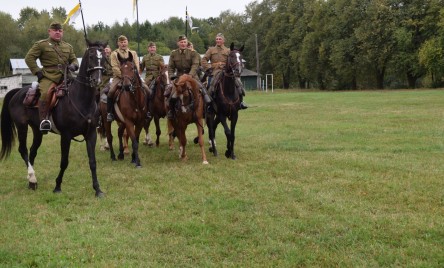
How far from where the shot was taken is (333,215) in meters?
6.75

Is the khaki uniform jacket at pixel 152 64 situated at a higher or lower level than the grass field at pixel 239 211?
higher

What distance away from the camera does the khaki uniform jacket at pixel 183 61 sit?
1264 centimetres

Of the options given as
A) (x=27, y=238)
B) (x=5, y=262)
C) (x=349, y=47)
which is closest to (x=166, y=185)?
(x=27, y=238)

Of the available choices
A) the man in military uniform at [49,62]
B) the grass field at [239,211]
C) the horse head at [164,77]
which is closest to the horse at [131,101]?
the grass field at [239,211]

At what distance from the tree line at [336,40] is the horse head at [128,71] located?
48.8 metres

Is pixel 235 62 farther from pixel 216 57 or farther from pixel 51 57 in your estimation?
pixel 51 57

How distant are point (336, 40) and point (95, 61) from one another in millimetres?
62992

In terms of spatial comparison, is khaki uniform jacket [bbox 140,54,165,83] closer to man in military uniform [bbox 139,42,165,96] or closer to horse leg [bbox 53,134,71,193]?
man in military uniform [bbox 139,42,165,96]

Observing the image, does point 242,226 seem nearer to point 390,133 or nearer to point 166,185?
point 166,185

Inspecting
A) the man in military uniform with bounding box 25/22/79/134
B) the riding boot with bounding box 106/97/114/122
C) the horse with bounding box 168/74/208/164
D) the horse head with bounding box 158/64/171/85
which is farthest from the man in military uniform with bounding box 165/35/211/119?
the man in military uniform with bounding box 25/22/79/134

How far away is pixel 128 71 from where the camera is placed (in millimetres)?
10984

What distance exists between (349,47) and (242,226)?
62.1 m

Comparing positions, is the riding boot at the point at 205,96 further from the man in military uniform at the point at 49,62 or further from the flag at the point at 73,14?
the flag at the point at 73,14

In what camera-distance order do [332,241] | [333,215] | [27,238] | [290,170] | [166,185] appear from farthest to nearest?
[290,170]
[166,185]
[333,215]
[27,238]
[332,241]
